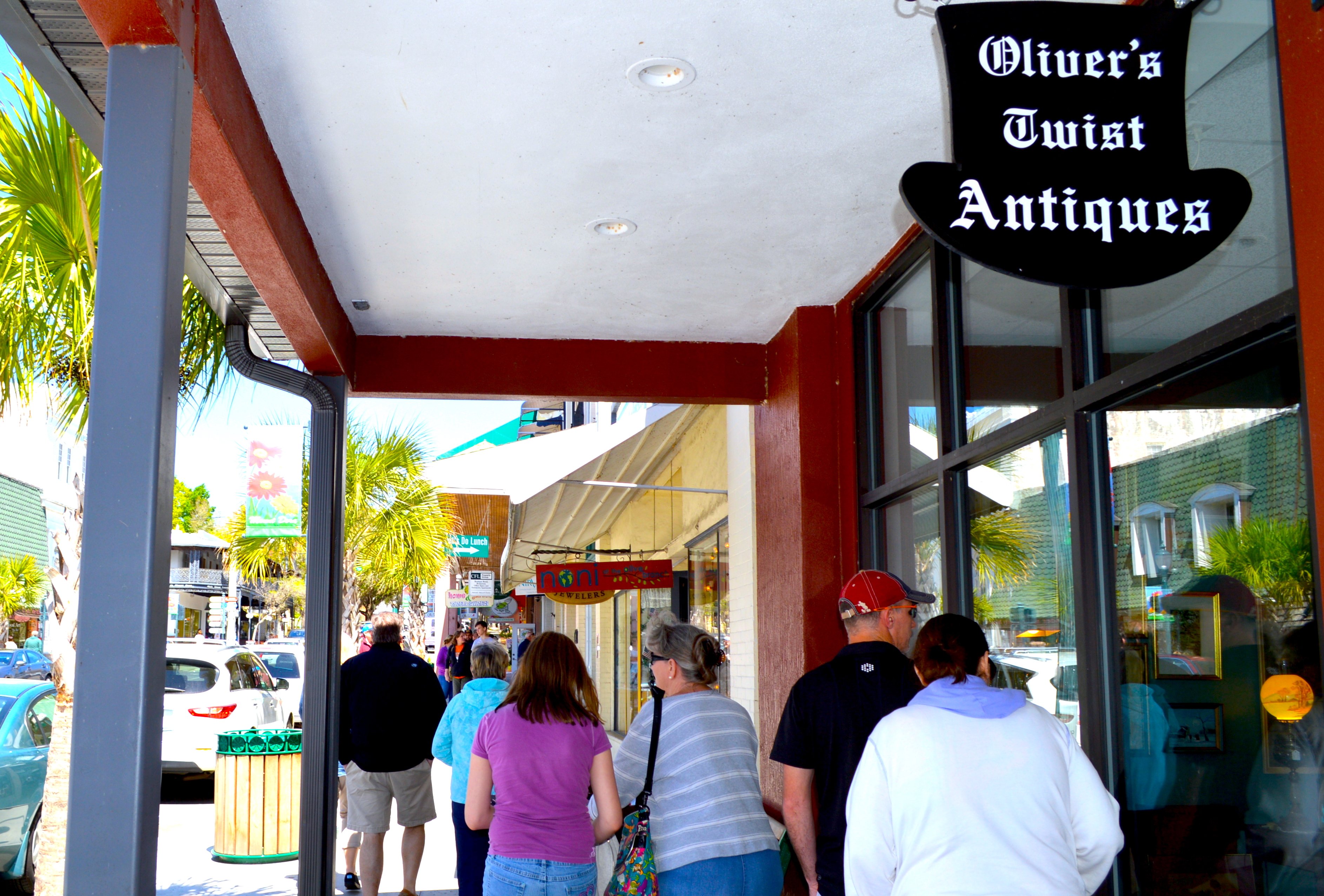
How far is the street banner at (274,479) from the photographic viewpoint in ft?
30.5

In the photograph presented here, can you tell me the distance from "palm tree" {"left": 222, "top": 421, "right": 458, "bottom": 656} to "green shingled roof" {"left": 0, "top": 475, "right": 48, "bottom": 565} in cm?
3831

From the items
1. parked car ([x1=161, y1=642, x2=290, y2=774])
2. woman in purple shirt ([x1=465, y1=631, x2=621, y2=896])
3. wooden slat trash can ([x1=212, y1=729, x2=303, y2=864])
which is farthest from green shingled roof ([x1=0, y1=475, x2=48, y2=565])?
woman in purple shirt ([x1=465, y1=631, x2=621, y2=896])

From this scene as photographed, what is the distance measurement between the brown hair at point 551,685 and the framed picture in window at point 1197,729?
186 centimetres

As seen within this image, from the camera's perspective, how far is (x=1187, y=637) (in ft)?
10.9

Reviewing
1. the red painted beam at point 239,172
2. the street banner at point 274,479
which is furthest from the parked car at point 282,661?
the red painted beam at point 239,172

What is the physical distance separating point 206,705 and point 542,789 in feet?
29.1

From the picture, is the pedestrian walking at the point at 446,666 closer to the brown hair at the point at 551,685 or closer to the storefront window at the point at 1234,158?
the brown hair at the point at 551,685

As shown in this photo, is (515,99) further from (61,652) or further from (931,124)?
(61,652)

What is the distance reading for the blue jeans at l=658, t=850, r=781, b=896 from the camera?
358 cm

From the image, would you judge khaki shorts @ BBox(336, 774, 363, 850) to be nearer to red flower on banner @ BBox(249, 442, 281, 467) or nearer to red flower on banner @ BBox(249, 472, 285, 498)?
red flower on banner @ BBox(249, 472, 285, 498)

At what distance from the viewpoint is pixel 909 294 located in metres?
6.02

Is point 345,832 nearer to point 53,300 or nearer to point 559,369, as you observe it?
point 559,369

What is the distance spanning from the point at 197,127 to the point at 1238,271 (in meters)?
3.21

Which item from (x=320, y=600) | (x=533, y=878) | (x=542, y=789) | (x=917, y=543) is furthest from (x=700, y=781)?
(x=320, y=600)
